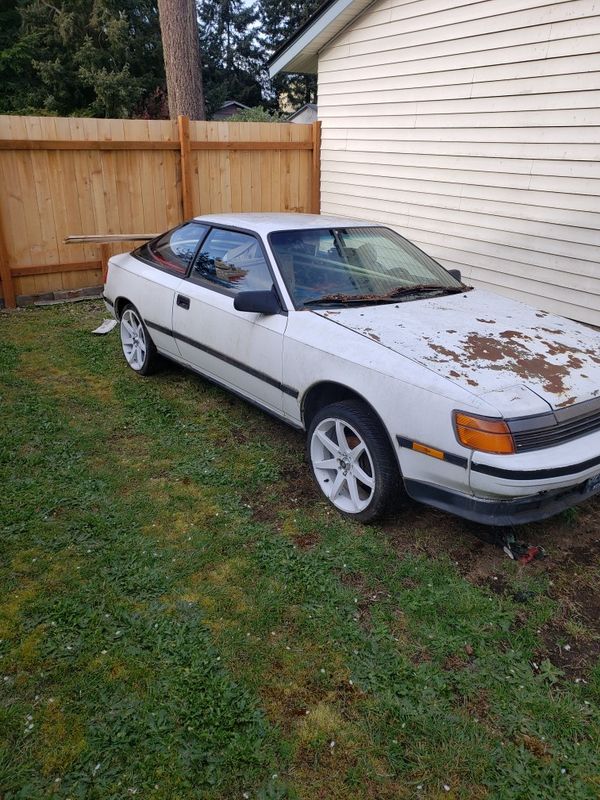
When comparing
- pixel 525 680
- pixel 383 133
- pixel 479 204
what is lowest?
pixel 525 680

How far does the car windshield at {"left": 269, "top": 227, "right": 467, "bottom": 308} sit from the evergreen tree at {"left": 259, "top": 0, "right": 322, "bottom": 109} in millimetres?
36438

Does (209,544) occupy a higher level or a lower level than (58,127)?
lower

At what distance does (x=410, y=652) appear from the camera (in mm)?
2654

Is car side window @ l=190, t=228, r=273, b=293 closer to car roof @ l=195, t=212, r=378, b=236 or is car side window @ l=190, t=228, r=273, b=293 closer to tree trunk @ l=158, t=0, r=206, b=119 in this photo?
car roof @ l=195, t=212, r=378, b=236

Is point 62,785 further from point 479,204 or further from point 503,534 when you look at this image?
point 479,204

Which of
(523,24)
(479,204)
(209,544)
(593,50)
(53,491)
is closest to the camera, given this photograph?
(209,544)

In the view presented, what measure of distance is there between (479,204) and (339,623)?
5.63 metres

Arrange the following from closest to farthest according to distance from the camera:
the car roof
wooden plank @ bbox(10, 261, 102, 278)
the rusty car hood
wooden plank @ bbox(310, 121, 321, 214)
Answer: the rusty car hood < the car roof < wooden plank @ bbox(10, 261, 102, 278) < wooden plank @ bbox(310, 121, 321, 214)

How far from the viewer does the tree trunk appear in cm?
1118

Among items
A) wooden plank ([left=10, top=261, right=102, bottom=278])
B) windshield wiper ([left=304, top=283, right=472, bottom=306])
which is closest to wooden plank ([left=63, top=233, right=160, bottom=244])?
wooden plank ([left=10, top=261, right=102, bottom=278])

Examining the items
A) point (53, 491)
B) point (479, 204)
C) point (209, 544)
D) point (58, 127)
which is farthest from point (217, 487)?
point (58, 127)

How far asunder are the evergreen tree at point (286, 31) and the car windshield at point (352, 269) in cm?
3644

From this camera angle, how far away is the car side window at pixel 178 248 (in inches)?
195

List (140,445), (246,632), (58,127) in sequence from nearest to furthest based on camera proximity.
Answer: (246,632) → (140,445) → (58,127)
